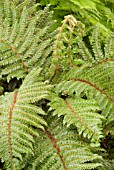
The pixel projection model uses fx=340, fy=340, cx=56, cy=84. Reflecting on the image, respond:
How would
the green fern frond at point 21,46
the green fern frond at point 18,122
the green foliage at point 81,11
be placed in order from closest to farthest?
1. the green fern frond at point 18,122
2. the green fern frond at point 21,46
3. the green foliage at point 81,11

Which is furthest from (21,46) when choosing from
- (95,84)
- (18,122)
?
(18,122)

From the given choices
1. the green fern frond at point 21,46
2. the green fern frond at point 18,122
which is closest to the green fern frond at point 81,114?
the green fern frond at point 18,122

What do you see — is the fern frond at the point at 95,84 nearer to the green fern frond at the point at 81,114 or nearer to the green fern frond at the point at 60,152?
the green fern frond at the point at 81,114

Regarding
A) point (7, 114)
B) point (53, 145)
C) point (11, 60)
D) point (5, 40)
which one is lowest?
point (53, 145)

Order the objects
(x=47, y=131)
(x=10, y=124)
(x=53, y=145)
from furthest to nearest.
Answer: (x=47, y=131)
(x=53, y=145)
(x=10, y=124)

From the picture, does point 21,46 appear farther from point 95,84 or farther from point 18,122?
point 18,122

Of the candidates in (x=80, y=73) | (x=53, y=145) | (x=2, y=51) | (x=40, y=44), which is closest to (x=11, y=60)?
(x=2, y=51)

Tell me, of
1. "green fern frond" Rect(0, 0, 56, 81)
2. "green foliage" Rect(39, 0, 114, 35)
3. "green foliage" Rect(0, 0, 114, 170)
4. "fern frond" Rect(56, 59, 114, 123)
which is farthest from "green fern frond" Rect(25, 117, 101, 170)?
"green foliage" Rect(39, 0, 114, 35)

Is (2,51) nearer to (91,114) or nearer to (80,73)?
(80,73)
